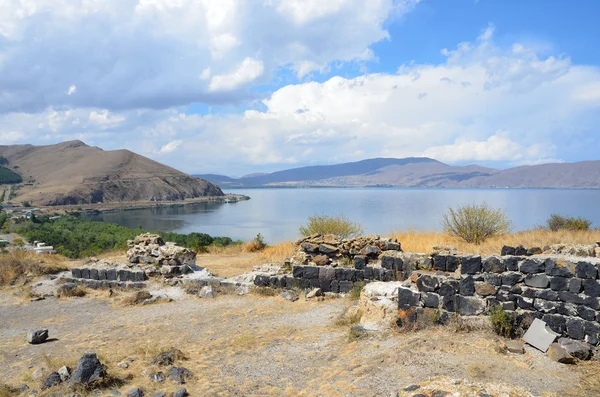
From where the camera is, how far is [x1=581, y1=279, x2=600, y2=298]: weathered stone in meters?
5.96

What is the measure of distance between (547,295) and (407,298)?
2.22 metres

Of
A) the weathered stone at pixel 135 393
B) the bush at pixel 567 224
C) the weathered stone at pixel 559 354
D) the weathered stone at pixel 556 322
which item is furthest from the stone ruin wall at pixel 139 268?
the bush at pixel 567 224

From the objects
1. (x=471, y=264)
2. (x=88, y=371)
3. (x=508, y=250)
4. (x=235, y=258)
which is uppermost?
(x=508, y=250)

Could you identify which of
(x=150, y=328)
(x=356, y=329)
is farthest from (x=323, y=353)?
(x=150, y=328)

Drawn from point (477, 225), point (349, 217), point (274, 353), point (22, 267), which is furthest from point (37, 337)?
point (349, 217)

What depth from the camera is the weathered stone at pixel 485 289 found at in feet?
22.5

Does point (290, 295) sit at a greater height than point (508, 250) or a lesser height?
lesser

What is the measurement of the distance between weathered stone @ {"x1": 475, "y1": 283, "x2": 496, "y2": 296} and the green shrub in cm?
29

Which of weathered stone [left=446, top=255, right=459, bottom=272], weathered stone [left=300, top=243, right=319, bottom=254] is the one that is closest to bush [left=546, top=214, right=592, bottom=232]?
weathered stone [left=300, top=243, right=319, bottom=254]

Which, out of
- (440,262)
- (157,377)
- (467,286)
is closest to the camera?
(157,377)

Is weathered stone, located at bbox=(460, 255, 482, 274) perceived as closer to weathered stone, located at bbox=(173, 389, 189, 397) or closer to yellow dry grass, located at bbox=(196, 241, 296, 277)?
weathered stone, located at bbox=(173, 389, 189, 397)

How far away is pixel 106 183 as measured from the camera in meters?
150

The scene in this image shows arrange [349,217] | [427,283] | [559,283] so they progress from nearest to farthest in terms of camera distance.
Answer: [559,283] < [427,283] < [349,217]

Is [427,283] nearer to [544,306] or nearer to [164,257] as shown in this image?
[544,306]
